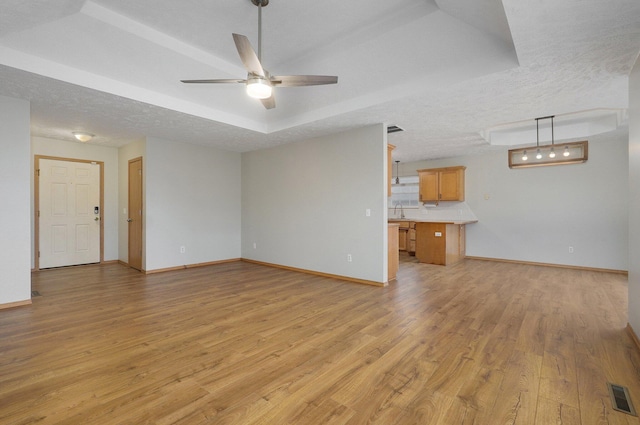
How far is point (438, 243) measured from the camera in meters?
6.23

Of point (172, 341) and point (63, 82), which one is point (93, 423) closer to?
point (172, 341)

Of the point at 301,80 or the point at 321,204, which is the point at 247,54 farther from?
the point at 321,204

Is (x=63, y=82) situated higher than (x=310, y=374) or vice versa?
(x=63, y=82)

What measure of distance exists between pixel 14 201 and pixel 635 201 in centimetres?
654

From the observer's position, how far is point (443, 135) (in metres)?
5.31

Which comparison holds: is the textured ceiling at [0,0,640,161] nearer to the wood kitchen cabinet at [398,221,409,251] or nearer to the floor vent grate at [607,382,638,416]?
the floor vent grate at [607,382,638,416]

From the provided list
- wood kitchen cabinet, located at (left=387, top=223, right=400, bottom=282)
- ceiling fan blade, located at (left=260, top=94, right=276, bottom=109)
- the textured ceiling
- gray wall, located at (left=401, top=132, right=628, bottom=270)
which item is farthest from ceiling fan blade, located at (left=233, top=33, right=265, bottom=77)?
gray wall, located at (left=401, top=132, right=628, bottom=270)

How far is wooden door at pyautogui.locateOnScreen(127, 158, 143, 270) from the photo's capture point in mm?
5469

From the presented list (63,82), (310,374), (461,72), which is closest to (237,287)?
(310,374)

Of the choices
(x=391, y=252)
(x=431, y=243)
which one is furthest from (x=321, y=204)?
(x=431, y=243)

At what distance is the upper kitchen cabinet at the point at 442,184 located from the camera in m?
7.13

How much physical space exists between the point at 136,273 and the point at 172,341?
337cm

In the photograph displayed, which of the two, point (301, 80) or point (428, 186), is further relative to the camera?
point (428, 186)

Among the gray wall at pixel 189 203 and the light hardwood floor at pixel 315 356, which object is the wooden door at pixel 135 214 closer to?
the gray wall at pixel 189 203
